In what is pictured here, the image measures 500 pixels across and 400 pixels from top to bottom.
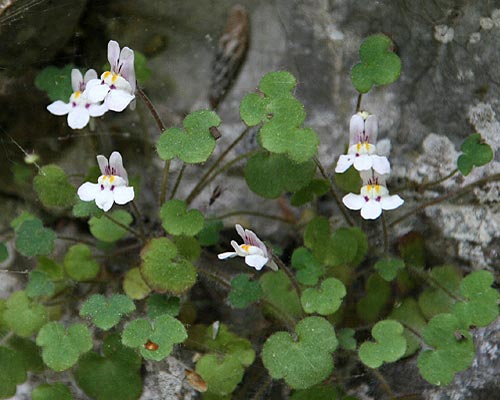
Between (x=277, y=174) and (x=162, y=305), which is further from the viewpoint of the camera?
(x=162, y=305)

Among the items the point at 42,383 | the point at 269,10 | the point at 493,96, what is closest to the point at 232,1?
the point at 269,10

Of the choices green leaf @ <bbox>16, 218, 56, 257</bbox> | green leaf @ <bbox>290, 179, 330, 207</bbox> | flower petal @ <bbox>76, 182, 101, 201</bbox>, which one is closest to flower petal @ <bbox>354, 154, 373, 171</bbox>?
green leaf @ <bbox>290, 179, 330, 207</bbox>

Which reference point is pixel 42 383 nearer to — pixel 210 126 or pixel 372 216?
pixel 210 126

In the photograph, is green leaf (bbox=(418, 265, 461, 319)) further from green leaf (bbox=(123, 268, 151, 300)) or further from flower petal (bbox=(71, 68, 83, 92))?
flower petal (bbox=(71, 68, 83, 92))

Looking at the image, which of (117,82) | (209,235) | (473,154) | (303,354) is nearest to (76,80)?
(117,82)

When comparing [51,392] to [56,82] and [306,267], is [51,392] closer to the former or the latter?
[306,267]
